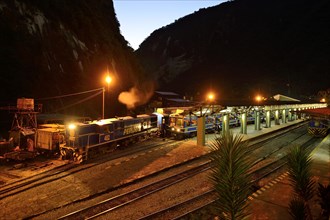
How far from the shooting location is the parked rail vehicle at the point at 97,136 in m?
17.2

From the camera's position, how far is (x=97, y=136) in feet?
61.1

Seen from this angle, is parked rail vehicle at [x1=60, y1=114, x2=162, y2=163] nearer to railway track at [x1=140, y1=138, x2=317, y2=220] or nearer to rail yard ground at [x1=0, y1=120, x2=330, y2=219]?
rail yard ground at [x1=0, y1=120, x2=330, y2=219]

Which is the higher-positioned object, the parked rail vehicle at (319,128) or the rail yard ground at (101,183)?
the parked rail vehicle at (319,128)

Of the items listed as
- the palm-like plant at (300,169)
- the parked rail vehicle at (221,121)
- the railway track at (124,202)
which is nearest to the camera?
the palm-like plant at (300,169)

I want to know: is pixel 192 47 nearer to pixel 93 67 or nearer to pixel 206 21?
pixel 206 21

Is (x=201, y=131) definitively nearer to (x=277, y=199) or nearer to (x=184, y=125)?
(x=184, y=125)

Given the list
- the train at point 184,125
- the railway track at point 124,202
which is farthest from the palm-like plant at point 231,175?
the train at point 184,125

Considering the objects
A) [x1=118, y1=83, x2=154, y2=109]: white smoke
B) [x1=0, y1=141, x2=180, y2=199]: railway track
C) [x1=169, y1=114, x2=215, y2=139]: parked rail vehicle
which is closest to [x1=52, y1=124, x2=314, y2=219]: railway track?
[x1=0, y1=141, x2=180, y2=199]: railway track

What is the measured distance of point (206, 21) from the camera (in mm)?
168000

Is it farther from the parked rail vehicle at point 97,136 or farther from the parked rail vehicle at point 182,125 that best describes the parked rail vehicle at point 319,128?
the parked rail vehicle at point 97,136

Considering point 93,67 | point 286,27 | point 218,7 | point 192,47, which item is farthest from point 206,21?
point 93,67

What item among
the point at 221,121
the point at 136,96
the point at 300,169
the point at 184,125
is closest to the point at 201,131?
the point at 184,125

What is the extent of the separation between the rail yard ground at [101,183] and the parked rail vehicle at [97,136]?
1.40 m

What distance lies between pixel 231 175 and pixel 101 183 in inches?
475
